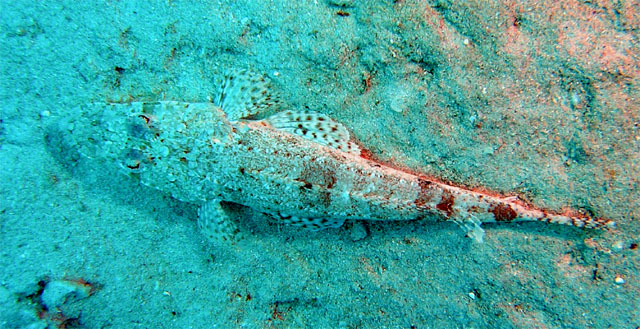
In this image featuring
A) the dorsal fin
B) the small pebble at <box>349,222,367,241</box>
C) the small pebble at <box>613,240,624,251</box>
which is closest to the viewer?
the small pebble at <box>613,240,624,251</box>

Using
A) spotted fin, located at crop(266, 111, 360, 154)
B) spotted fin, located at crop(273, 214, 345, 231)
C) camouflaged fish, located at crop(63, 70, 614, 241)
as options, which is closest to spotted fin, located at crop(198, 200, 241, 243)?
camouflaged fish, located at crop(63, 70, 614, 241)

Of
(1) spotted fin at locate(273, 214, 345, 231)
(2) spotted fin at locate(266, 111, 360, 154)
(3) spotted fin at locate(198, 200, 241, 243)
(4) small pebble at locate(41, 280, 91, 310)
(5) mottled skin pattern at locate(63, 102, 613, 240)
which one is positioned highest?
(2) spotted fin at locate(266, 111, 360, 154)

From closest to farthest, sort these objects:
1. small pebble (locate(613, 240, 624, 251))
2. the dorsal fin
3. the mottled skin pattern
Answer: the mottled skin pattern → small pebble (locate(613, 240, 624, 251)) → the dorsal fin

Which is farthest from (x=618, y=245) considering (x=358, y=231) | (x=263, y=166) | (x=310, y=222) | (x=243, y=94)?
(x=243, y=94)

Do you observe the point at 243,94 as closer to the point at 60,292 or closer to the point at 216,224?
the point at 216,224

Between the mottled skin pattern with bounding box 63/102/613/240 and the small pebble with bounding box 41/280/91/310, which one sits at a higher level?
the mottled skin pattern with bounding box 63/102/613/240

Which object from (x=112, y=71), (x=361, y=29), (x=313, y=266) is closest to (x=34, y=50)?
(x=112, y=71)

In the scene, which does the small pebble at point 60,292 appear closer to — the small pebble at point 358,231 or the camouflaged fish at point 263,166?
the camouflaged fish at point 263,166

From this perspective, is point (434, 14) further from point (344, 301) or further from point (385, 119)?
point (344, 301)

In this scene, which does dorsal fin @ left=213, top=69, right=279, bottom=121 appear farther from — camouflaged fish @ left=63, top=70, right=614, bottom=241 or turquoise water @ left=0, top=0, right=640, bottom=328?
turquoise water @ left=0, top=0, right=640, bottom=328
